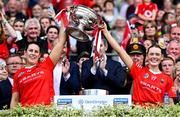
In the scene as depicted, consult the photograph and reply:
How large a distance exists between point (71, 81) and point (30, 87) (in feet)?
4.22

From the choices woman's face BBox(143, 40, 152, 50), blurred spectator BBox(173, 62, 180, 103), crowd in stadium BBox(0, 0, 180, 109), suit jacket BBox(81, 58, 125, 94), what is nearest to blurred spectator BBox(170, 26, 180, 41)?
crowd in stadium BBox(0, 0, 180, 109)

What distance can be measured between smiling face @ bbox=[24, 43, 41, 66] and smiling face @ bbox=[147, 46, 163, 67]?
6.64ft

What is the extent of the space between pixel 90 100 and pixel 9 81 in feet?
12.8

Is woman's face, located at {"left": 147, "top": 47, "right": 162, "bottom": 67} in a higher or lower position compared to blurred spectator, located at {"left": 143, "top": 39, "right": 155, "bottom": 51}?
lower

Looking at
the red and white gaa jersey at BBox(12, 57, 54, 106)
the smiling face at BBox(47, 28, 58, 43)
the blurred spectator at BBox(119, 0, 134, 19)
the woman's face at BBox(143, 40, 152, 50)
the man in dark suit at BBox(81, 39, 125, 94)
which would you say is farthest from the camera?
the blurred spectator at BBox(119, 0, 134, 19)

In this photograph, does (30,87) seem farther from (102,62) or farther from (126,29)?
(126,29)

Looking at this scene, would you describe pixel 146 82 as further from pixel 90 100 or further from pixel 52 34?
pixel 52 34

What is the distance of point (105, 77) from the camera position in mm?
15414

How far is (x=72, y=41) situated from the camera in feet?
66.4

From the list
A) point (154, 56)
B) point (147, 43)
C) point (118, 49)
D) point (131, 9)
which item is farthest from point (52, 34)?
point (131, 9)

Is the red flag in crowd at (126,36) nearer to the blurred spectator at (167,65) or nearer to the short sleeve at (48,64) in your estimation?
the blurred spectator at (167,65)

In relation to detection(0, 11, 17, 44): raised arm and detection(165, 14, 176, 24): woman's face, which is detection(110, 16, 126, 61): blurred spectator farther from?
detection(0, 11, 17, 44): raised arm

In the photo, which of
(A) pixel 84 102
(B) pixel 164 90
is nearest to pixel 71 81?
(B) pixel 164 90

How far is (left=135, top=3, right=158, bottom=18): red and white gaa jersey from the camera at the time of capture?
22.1m
